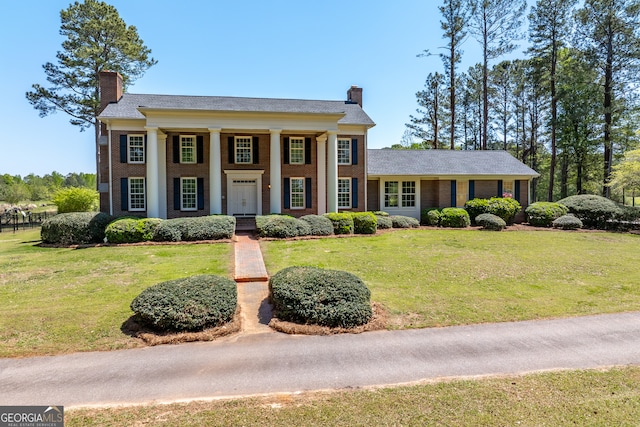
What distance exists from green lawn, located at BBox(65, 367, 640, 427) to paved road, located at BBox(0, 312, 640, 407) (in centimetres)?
33

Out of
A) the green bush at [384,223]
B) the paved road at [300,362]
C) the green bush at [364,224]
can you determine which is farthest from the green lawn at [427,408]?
the green bush at [384,223]

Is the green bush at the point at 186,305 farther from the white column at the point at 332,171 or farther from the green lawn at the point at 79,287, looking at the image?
the white column at the point at 332,171

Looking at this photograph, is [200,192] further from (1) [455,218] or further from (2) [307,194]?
(1) [455,218]

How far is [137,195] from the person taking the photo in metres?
A: 21.2

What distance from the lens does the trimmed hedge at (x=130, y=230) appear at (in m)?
15.9

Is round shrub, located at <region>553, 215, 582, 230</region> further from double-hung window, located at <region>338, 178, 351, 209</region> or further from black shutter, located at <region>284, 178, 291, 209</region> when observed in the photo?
black shutter, located at <region>284, 178, 291, 209</region>

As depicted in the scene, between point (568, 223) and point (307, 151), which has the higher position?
point (307, 151)

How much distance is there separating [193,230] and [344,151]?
1201 cm

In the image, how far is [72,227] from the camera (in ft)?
52.3

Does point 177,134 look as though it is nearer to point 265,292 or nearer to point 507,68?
point 265,292

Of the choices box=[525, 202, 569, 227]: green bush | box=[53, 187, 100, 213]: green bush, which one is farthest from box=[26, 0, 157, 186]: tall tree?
box=[525, 202, 569, 227]: green bush

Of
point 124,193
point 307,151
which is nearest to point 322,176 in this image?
point 307,151

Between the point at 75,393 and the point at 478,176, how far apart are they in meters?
26.0

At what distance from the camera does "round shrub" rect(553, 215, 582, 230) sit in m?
21.8
